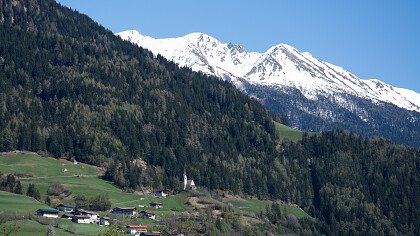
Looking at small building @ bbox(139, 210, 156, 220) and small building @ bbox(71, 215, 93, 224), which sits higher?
small building @ bbox(139, 210, 156, 220)

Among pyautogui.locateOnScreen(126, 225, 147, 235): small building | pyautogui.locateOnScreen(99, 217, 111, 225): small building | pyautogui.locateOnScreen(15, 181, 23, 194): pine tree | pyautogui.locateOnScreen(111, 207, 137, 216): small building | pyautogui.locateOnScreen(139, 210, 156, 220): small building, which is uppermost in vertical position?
pyautogui.locateOnScreen(15, 181, 23, 194): pine tree

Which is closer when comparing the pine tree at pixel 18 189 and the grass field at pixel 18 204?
the grass field at pixel 18 204

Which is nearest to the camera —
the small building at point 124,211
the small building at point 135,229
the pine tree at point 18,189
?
the small building at point 135,229

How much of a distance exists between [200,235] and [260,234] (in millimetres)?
17142

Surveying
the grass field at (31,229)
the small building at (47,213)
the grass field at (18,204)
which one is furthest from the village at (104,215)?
the grass field at (31,229)

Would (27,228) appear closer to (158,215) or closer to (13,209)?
(13,209)

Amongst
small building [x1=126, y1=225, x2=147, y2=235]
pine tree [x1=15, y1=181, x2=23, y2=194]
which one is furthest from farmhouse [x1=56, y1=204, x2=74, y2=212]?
small building [x1=126, y1=225, x2=147, y2=235]

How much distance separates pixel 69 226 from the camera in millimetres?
167750

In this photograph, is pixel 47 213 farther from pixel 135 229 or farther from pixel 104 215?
pixel 104 215

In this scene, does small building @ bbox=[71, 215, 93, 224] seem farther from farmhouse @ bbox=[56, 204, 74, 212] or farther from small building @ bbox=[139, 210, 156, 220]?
small building @ bbox=[139, 210, 156, 220]

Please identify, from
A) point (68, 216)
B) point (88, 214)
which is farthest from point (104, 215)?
point (68, 216)

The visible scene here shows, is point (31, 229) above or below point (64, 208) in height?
below

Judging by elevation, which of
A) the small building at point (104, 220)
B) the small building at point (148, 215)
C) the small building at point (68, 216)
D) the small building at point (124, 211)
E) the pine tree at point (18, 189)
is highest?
the pine tree at point (18, 189)

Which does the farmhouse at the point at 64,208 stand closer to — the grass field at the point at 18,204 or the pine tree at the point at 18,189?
the grass field at the point at 18,204
